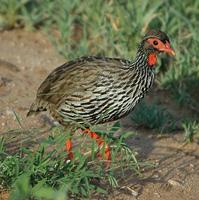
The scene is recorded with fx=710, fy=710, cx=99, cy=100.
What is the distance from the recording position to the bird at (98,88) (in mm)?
5628

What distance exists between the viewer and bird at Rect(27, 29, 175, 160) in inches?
222

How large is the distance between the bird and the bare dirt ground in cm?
36

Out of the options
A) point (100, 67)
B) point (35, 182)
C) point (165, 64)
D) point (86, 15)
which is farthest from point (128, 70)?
point (86, 15)

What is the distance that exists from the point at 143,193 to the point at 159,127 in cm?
161

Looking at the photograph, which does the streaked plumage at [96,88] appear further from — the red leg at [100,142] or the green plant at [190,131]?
the green plant at [190,131]

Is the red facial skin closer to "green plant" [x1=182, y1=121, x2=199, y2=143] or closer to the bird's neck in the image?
the bird's neck

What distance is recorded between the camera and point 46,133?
6375 mm

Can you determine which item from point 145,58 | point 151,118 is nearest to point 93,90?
point 145,58

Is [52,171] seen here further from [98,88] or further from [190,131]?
[190,131]

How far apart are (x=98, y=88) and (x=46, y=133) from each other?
3.05ft

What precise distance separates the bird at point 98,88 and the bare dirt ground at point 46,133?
362 mm

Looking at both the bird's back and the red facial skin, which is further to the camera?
the red facial skin

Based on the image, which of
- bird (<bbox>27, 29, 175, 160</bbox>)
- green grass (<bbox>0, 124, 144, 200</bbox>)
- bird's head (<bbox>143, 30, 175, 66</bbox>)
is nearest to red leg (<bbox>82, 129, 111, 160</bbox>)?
bird (<bbox>27, 29, 175, 160</bbox>)

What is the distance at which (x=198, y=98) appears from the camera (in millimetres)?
7637
